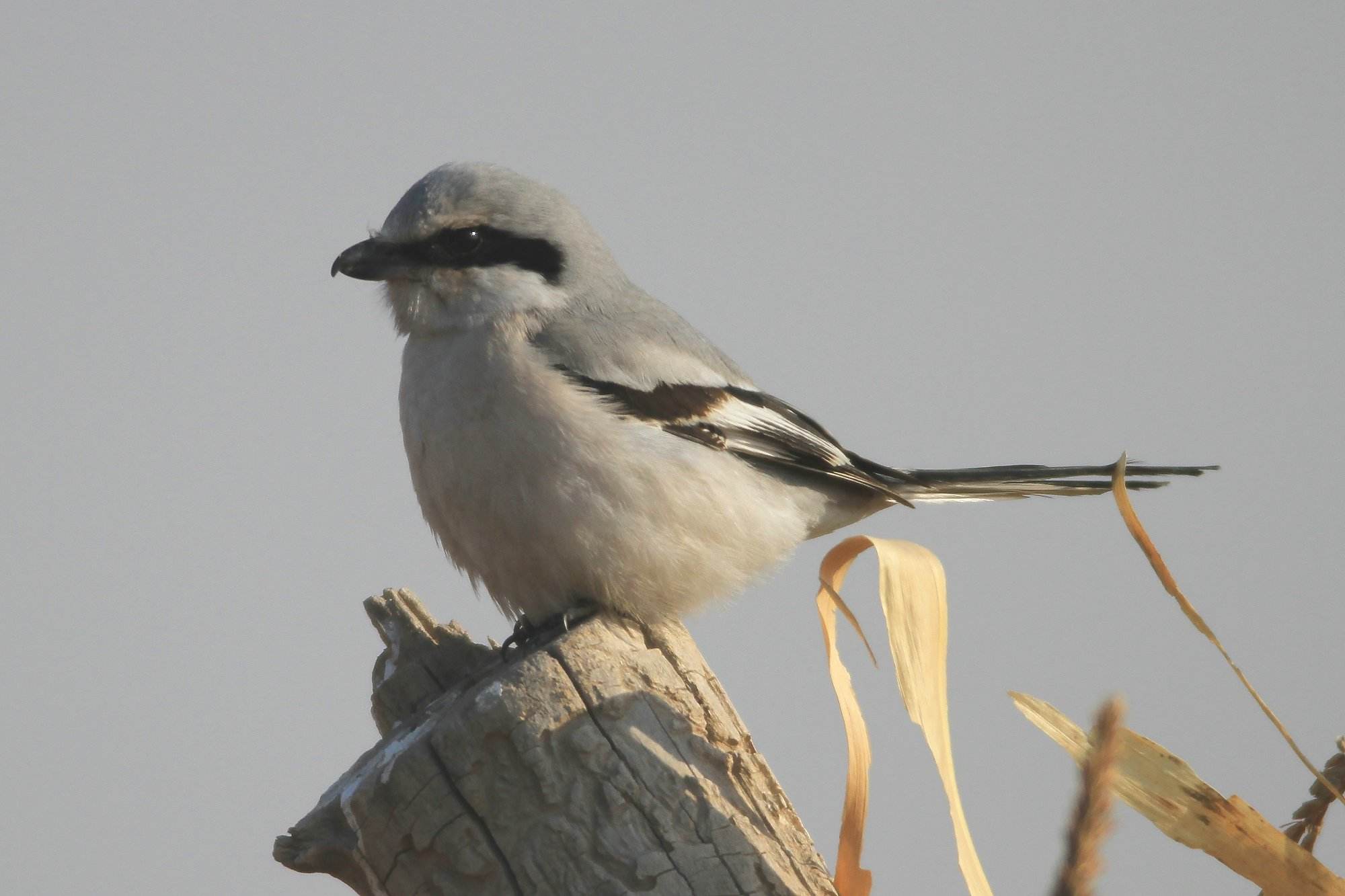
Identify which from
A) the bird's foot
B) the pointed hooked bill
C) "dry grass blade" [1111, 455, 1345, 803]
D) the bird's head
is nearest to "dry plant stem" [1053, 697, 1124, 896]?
"dry grass blade" [1111, 455, 1345, 803]

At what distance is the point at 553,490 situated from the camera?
3.36 m

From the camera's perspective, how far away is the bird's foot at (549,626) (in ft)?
11.3

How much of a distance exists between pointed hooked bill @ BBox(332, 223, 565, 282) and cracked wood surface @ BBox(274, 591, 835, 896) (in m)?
1.61

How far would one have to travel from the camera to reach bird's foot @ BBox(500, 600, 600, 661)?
136 inches

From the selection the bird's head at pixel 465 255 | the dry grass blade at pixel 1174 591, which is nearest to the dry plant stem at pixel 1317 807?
the dry grass blade at pixel 1174 591

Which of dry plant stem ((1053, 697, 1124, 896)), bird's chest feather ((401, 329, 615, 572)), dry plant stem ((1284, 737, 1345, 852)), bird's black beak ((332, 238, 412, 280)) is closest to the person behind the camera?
dry plant stem ((1053, 697, 1124, 896))

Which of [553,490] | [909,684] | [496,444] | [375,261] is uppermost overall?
[375,261]

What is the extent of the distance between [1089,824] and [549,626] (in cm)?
262

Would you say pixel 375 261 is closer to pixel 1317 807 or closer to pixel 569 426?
pixel 569 426

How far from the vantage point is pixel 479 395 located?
3.47 metres

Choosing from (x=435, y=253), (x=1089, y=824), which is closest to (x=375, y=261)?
(x=435, y=253)

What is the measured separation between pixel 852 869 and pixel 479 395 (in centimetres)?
171

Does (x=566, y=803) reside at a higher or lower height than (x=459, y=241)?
lower

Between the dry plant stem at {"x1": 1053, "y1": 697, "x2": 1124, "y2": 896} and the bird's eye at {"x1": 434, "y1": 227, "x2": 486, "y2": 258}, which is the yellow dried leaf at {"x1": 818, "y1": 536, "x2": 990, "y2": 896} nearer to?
the dry plant stem at {"x1": 1053, "y1": 697, "x2": 1124, "y2": 896}
